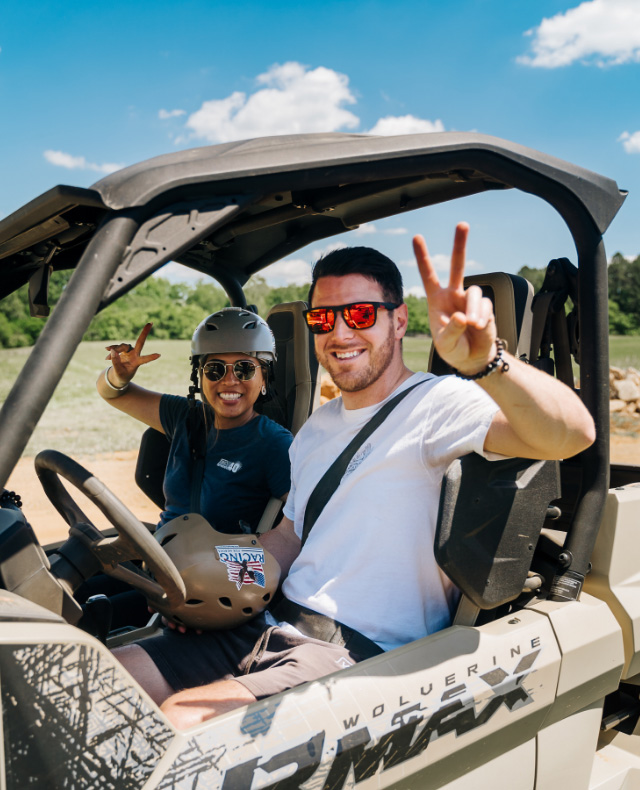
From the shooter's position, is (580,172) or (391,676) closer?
(391,676)

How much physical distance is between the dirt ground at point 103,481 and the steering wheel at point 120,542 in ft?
13.4

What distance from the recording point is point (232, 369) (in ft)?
8.96

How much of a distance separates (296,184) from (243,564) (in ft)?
3.11

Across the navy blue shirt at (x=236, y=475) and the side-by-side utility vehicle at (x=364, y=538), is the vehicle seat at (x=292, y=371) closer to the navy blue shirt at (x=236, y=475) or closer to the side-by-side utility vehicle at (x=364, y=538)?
the navy blue shirt at (x=236, y=475)

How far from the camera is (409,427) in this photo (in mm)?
1849

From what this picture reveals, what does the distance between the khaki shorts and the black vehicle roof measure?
3.17ft

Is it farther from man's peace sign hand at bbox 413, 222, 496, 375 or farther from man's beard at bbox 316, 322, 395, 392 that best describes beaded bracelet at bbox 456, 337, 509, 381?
man's beard at bbox 316, 322, 395, 392

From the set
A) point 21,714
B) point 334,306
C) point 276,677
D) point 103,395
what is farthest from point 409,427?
point 103,395

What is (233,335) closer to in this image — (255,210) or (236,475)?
(236,475)

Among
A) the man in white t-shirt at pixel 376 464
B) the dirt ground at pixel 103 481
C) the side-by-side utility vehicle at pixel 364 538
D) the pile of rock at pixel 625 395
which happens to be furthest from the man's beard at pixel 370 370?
the pile of rock at pixel 625 395

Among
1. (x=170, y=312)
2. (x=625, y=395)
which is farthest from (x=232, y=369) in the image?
(x=170, y=312)

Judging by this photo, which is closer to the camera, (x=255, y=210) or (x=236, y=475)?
(x=255, y=210)

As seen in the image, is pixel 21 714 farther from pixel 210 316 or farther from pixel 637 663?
pixel 210 316

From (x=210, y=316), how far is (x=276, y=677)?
61.9 inches
